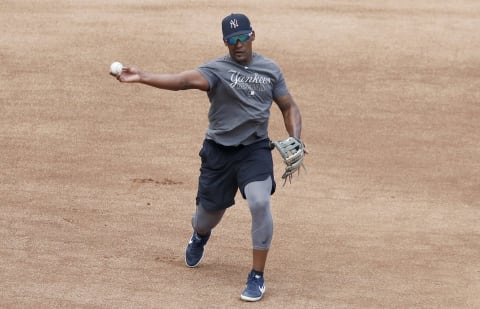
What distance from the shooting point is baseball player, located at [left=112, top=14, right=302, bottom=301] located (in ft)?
27.8

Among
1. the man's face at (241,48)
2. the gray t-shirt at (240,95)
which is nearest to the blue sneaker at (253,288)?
the gray t-shirt at (240,95)

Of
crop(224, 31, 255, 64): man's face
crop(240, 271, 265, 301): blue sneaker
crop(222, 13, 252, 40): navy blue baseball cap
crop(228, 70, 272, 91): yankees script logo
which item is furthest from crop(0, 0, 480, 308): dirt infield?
crop(222, 13, 252, 40): navy blue baseball cap

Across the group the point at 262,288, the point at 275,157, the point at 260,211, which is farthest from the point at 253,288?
the point at 275,157

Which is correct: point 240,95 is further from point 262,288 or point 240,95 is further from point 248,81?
point 262,288

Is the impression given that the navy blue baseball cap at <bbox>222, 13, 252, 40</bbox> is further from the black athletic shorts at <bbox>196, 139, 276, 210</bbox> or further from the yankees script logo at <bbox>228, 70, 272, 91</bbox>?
the black athletic shorts at <bbox>196, 139, 276, 210</bbox>

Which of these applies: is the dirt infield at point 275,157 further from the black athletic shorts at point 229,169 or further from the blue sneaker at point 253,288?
the black athletic shorts at point 229,169

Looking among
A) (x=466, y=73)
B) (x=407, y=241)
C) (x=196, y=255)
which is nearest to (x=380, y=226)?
(x=407, y=241)

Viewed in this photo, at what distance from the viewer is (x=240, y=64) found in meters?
8.58

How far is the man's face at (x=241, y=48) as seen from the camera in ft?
27.8

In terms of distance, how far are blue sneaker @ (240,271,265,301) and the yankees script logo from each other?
1.44 metres

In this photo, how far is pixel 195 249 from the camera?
371 inches

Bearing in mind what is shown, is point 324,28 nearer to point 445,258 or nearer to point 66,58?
point 66,58

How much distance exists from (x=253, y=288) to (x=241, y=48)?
6.09 feet

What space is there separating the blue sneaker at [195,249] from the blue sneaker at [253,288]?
0.88m
